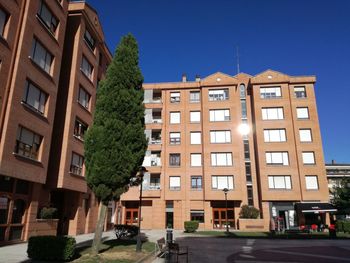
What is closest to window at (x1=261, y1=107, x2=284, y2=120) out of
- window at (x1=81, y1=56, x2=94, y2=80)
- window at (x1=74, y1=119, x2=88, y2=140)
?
window at (x1=81, y1=56, x2=94, y2=80)

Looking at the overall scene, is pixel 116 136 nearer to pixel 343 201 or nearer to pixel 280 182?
pixel 280 182

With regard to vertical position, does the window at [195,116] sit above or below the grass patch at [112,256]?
above

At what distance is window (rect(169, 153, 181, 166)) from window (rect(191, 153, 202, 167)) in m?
1.89

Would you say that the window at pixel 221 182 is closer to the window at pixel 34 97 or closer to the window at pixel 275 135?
the window at pixel 275 135

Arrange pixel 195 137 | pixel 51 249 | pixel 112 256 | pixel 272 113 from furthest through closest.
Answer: pixel 195 137 → pixel 272 113 → pixel 112 256 → pixel 51 249

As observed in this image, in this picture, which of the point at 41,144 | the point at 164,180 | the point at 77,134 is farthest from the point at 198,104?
the point at 41,144

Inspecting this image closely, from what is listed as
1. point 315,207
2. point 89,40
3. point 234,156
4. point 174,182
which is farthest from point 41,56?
point 315,207

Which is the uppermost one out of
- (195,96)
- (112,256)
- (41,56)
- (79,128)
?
(195,96)

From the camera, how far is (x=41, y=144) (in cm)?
1995

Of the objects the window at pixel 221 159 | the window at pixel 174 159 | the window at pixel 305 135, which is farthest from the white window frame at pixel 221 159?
the window at pixel 305 135

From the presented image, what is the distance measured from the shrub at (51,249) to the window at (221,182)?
2935 cm

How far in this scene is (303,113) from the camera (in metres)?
41.2

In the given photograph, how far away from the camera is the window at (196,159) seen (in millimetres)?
41375

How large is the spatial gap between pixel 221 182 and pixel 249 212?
510cm
